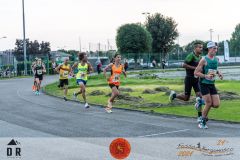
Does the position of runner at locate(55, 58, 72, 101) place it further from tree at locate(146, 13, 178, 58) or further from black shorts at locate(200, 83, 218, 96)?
tree at locate(146, 13, 178, 58)

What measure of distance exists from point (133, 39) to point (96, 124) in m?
63.4

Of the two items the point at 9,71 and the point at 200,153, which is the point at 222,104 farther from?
the point at 9,71

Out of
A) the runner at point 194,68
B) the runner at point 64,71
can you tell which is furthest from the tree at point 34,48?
the runner at point 194,68

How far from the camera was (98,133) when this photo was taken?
11.0 m

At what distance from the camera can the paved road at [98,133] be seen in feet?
28.5

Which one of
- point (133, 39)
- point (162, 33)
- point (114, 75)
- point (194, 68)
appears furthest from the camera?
point (162, 33)

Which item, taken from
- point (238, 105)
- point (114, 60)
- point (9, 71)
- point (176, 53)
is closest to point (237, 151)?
point (238, 105)

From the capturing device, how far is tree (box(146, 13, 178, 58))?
84875 millimetres

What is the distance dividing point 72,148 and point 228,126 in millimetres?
4280

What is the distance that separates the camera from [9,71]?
5553 centimetres

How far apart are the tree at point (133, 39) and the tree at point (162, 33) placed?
26.3 feet

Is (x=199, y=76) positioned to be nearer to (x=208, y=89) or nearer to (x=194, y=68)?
(x=208, y=89)

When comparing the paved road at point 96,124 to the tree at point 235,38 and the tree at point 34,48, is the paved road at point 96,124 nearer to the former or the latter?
the tree at point 34,48

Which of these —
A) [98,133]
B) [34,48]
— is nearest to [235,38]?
[34,48]
